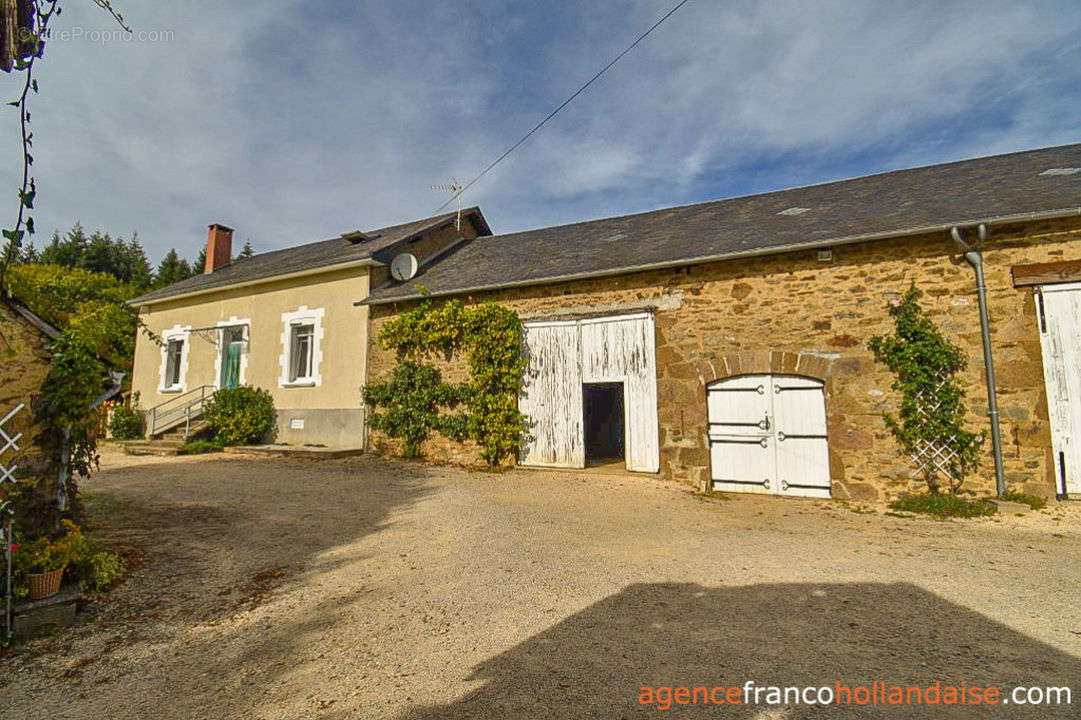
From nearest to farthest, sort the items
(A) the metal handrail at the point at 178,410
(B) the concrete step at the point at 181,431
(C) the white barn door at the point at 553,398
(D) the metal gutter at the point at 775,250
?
1. (D) the metal gutter at the point at 775,250
2. (C) the white barn door at the point at 553,398
3. (B) the concrete step at the point at 181,431
4. (A) the metal handrail at the point at 178,410

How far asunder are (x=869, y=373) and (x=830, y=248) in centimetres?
190

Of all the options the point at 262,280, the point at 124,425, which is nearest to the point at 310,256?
the point at 262,280

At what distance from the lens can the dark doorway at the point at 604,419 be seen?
12.9 metres

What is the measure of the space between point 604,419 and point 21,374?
37.4ft

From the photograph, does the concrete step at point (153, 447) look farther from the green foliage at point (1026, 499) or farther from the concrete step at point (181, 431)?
the green foliage at point (1026, 499)

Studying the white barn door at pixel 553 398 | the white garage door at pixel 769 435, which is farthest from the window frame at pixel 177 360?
the white garage door at pixel 769 435

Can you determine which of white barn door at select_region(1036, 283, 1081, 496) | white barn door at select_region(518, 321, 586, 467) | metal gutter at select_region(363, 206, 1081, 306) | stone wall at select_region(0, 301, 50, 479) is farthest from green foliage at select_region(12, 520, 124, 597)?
white barn door at select_region(1036, 283, 1081, 496)

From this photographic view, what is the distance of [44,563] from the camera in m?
3.26

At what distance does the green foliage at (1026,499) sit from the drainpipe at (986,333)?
0.22 feet

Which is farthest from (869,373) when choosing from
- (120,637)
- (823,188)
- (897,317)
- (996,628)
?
(120,637)

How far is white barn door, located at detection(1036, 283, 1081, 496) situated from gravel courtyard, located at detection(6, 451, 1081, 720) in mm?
595

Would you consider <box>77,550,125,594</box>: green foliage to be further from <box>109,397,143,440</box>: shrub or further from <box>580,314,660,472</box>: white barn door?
<box>109,397,143,440</box>: shrub

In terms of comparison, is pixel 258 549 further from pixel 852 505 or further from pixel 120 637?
pixel 852 505

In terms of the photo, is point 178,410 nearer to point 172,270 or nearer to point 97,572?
point 97,572
